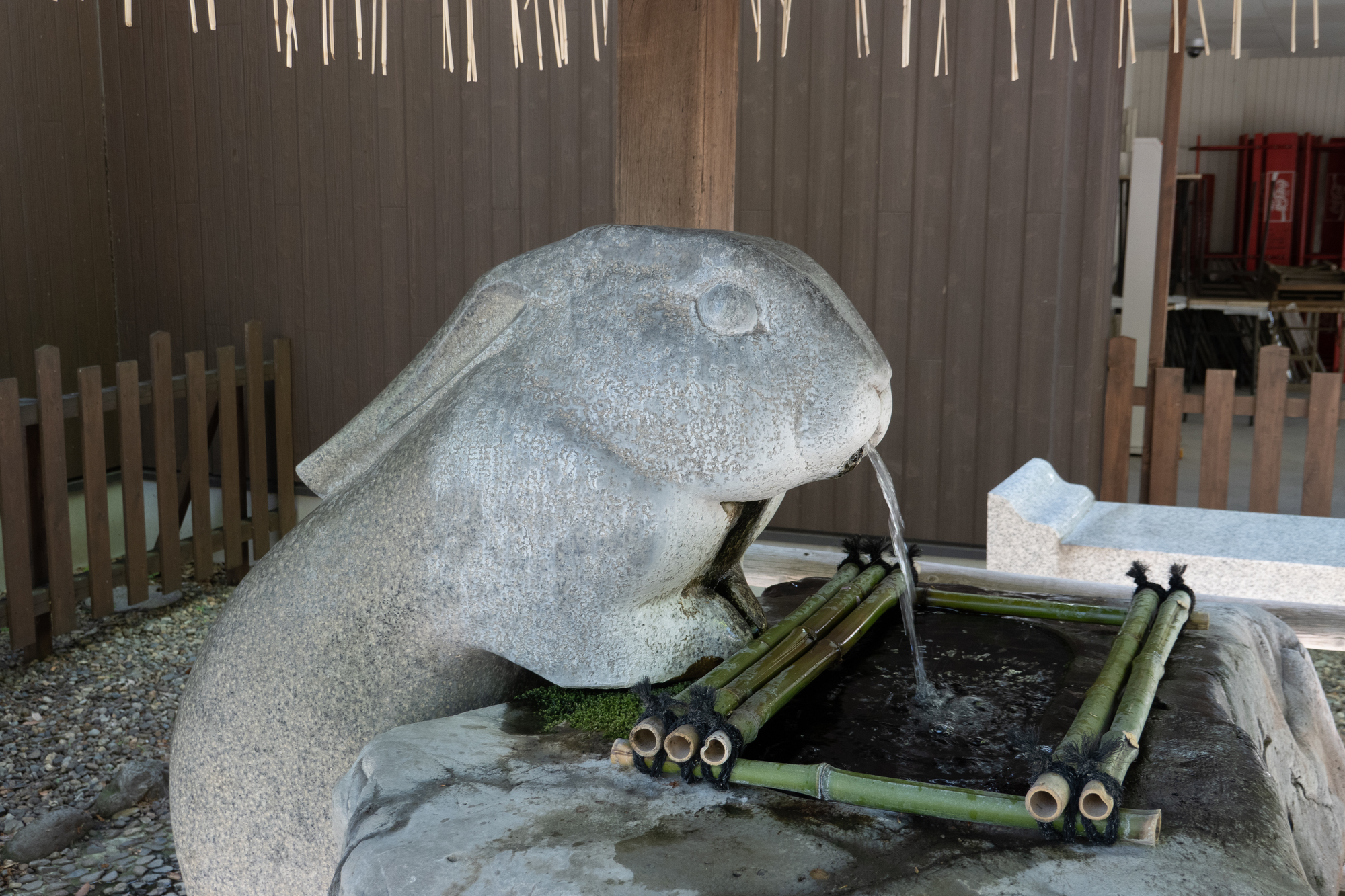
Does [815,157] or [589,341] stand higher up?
[815,157]

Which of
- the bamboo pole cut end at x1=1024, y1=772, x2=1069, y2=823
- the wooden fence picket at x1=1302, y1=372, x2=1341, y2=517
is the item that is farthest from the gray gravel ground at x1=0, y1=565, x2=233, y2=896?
the wooden fence picket at x1=1302, y1=372, x2=1341, y2=517

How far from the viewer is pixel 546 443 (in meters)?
1.89

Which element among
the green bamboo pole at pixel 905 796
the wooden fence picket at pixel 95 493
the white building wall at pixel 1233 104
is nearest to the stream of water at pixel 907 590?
the green bamboo pole at pixel 905 796

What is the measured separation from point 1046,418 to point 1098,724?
331 centimetres

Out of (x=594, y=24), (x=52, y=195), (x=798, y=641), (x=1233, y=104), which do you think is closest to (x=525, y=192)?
(x=52, y=195)

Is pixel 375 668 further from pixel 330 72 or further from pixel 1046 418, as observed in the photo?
pixel 330 72

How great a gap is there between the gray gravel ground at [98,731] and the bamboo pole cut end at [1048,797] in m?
2.44

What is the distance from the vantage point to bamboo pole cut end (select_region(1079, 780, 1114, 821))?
5.13 feet

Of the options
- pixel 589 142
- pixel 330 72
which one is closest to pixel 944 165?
pixel 589 142

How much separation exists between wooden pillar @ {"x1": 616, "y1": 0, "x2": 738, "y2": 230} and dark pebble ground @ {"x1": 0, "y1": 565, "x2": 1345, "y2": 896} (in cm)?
225

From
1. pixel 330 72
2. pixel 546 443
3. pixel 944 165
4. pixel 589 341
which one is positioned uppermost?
pixel 330 72

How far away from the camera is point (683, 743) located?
1.78 metres

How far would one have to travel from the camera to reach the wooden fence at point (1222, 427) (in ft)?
15.9

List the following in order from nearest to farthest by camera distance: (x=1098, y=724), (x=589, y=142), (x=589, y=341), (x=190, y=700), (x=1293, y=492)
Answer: (x=1098, y=724), (x=589, y=341), (x=190, y=700), (x=589, y=142), (x=1293, y=492)
